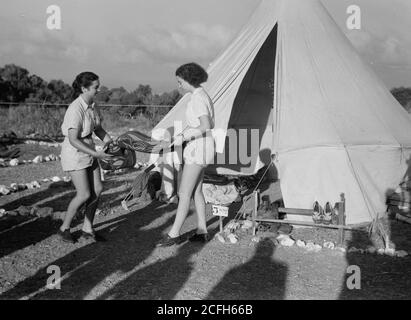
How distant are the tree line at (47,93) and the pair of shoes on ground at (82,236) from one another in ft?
63.5

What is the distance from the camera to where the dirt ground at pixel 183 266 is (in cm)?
A: 362

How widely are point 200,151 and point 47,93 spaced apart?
24119 millimetres

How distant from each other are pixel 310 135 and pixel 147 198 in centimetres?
244

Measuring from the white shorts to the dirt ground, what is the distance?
0.87 metres

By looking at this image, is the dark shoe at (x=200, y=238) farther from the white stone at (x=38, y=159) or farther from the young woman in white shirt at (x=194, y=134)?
the white stone at (x=38, y=159)

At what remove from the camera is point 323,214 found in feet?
16.5

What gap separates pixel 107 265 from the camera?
4.18 metres

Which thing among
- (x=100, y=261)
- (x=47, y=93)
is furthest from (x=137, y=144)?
(x=47, y=93)

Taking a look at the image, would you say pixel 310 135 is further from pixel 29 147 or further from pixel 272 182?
pixel 29 147

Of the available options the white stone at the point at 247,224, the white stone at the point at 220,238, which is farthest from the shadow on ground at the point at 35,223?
the white stone at the point at 247,224

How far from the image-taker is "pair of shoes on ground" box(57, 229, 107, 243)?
4.66 m

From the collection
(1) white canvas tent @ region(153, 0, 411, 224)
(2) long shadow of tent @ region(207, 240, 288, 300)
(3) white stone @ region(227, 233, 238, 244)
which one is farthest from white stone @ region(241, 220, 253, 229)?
(2) long shadow of tent @ region(207, 240, 288, 300)
